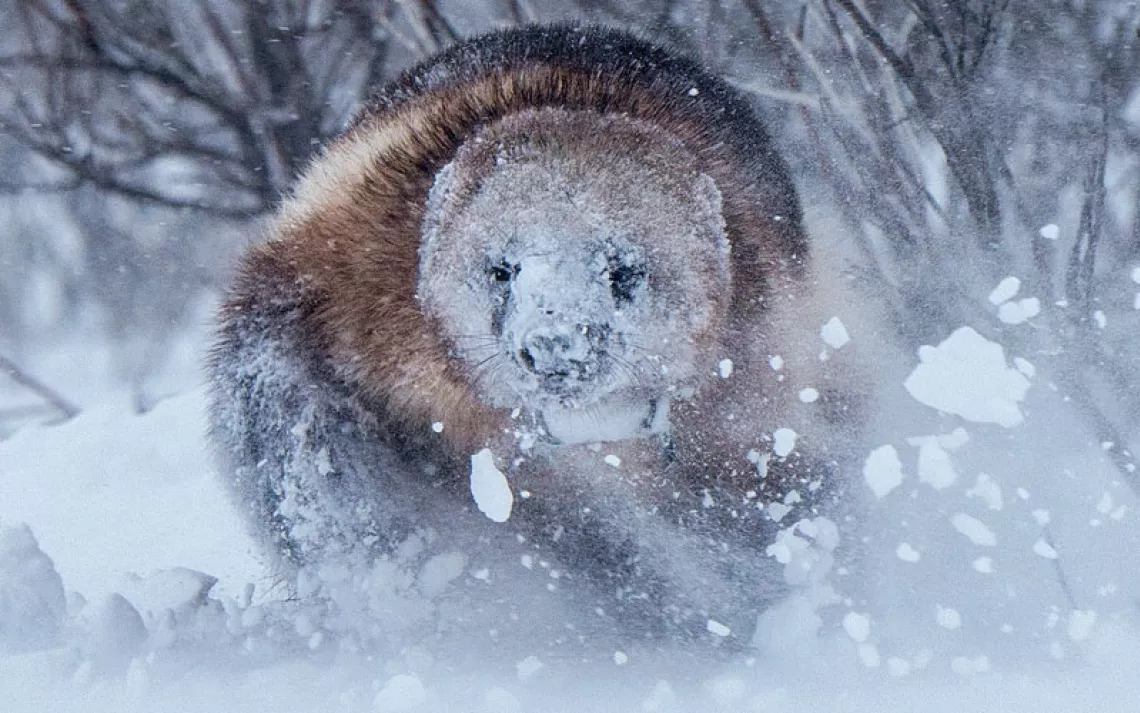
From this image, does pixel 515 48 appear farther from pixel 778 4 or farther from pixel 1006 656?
pixel 1006 656

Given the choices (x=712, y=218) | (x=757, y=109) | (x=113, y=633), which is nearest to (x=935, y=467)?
(x=712, y=218)

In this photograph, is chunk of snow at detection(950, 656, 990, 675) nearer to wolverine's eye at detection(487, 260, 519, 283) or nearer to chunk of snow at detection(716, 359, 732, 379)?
chunk of snow at detection(716, 359, 732, 379)

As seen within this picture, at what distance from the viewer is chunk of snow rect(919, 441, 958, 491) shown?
159cm

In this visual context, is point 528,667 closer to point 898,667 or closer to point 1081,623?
point 898,667

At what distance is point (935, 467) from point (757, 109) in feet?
2.25

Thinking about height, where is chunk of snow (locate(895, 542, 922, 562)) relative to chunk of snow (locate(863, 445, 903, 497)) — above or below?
below

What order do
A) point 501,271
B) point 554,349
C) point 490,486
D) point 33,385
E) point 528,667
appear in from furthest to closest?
point 33,385, point 490,486, point 528,667, point 501,271, point 554,349

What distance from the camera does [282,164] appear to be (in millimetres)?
1737

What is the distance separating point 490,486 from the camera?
5.30 ft

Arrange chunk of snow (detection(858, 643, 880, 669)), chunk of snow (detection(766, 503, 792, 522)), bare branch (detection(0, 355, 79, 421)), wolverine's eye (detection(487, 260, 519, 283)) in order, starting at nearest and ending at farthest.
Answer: wolverine's eye (detection(487, 260, 519, 283)), chunk of snow (detection(858, 643, 880, 669)), chunk of snow (detection(766, 503, 792, 522)), bare branch (detection(0, 355, 79, 421))

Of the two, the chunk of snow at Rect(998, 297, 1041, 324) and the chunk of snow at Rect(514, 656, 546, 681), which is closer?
the chunk of snow at Rect(514, 656, 546, 681)

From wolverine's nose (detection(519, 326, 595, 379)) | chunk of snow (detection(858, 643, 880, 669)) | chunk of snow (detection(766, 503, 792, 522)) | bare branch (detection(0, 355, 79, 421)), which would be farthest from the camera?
bare branch (detection(0, 355, 79, 421))

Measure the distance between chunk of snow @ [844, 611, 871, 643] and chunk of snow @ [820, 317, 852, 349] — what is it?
17.4 inches

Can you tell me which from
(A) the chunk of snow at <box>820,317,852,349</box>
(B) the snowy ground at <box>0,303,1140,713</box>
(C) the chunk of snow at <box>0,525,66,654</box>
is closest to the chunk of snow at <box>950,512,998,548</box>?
(B) the snowy ground at <box>0,303,1140,713</box>
